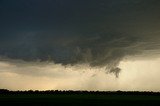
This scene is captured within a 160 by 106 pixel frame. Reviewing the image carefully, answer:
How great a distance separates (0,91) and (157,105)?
8596cm

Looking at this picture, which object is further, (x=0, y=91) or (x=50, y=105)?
(x=0, y=91)

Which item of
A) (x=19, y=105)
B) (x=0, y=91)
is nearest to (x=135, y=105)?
(x=19, y=105)

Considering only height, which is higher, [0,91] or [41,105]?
[0,91]

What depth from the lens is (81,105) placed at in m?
61.3

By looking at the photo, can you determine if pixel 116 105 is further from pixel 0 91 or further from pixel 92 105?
pixel 0 91

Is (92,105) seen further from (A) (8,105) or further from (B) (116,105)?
(A) (8,105)

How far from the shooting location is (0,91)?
135 metres

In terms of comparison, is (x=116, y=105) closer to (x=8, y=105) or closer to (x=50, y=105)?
(x=50, y=105)

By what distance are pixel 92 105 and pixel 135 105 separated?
8026 mm

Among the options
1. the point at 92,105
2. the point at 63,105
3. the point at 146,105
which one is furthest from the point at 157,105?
the point at 63,105

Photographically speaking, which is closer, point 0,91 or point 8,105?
point 8,105

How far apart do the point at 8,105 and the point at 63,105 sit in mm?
9997

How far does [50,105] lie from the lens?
61969mm

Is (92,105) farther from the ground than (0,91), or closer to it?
closer to it
